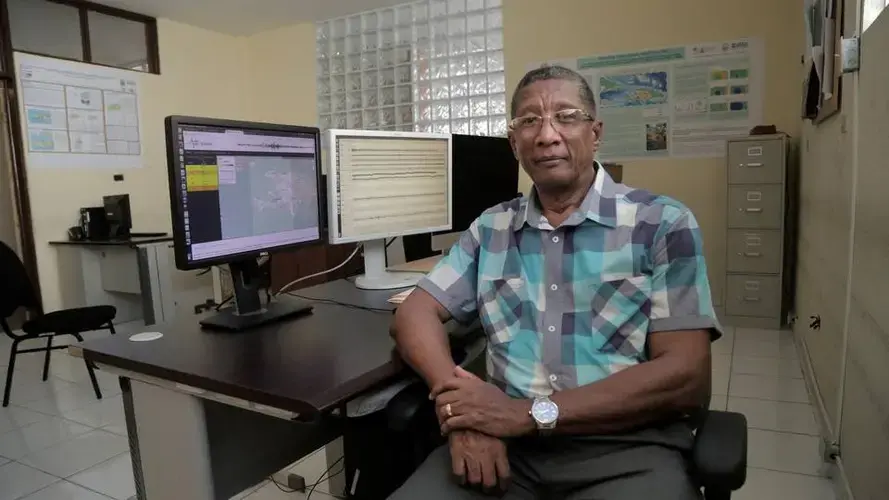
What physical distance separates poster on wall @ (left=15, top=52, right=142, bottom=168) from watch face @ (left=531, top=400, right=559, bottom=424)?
15.9 feet

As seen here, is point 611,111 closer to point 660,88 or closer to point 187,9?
point 660,88

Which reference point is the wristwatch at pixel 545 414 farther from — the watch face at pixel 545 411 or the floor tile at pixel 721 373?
the floor tile at pixel 721 373

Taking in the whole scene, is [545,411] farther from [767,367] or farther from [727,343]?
[727,343]

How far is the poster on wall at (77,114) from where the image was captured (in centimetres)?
448

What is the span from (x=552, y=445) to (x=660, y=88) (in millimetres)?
3692

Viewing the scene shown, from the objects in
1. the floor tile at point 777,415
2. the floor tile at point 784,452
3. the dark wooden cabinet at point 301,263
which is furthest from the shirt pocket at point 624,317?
the dark wooden cabinet at point 301,263

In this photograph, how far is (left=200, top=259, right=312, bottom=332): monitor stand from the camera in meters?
1.38

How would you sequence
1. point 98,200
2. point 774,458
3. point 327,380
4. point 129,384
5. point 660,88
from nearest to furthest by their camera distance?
point 327,380
point 129,384
point 774,458
point 660,88
point 98,200

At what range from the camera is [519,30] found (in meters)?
4.59

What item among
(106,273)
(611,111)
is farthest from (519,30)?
(106,273)

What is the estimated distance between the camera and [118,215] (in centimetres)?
439

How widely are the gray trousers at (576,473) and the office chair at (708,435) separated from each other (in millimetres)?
67

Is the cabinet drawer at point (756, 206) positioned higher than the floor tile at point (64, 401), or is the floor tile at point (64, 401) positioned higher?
the cabinet drawer at point (756, 206)

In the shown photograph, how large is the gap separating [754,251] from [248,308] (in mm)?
3399
